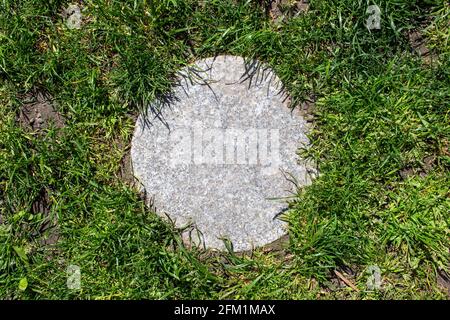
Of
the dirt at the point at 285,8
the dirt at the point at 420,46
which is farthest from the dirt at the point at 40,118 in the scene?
the dirt at the point at 420,46

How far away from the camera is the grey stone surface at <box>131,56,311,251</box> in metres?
3.04

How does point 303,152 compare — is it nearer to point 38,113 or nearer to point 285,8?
point 285,8

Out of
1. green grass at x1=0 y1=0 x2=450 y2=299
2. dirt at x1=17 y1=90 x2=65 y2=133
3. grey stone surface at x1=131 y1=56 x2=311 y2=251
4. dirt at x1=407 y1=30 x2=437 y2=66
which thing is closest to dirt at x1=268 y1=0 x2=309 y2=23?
green grass at x1=0 y1=0 x2=450 y2=299

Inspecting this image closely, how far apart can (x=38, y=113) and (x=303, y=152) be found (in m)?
1.52

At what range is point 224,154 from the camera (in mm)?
3064

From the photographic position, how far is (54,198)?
120 inches

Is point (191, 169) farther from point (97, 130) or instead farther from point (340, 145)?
point (340, 145)

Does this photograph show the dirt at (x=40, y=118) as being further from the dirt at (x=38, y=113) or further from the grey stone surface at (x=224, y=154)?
the grey stone surface at (x=224, y=154)

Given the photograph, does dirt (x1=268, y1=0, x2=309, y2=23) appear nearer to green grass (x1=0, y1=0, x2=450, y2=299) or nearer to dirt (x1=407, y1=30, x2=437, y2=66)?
green grass (x1=0, y1=0, x2=450, y2=299)

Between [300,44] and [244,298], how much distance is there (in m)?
1.45

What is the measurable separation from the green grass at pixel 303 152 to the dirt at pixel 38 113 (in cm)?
4

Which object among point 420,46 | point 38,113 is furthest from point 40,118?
point 420,46

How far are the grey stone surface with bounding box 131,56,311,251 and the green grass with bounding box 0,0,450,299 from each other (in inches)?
3.3
